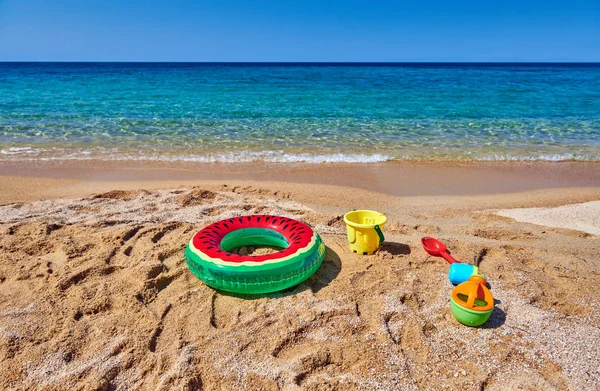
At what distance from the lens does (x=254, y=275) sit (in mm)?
3312

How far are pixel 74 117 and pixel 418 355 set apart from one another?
12.5 m

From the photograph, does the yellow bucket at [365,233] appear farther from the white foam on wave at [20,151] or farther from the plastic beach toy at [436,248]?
the white foam on wave at [20,151]

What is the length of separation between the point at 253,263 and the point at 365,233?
1.22 meters

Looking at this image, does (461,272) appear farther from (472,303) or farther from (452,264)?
(472,303)

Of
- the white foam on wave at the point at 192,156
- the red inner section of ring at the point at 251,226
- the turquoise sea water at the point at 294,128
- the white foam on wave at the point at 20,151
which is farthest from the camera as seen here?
the turquoise sea water at the point at 294,128

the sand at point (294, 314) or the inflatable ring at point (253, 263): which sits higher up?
the inflatable ring at point (253, 263)

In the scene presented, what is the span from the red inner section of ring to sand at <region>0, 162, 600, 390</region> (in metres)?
0.34

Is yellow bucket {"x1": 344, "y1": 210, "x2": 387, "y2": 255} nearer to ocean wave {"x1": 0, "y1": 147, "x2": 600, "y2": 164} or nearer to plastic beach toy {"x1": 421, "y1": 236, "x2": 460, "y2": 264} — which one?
plastic beach toy {"x1": 421, "y1": 236, "x2": 460, "y2": 264}

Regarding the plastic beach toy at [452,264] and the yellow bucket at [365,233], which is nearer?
the plastic beach toy at [452,264]

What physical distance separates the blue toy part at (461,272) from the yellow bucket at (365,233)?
0.72 m

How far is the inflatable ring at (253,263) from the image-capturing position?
131 inches

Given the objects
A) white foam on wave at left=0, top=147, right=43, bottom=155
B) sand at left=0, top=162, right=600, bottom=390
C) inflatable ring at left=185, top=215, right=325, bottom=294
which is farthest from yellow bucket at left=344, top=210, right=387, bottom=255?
white foam on wave at left=0, top=147, right=43, bottom=155

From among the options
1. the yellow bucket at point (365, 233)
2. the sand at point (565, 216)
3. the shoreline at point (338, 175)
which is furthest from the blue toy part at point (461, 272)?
the shoreline at point (338, 175)

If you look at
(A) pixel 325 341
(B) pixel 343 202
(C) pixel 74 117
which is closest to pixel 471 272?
(A) pixel 325 341
